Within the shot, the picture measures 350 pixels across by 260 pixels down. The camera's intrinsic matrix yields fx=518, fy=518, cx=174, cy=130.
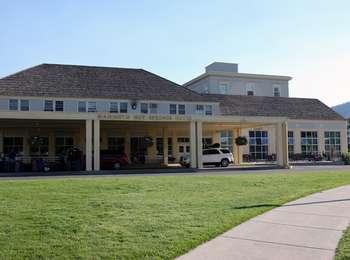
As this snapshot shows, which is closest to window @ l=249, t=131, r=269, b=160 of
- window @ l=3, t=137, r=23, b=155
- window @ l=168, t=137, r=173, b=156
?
window @ l=168, t=137, r=173, b=156

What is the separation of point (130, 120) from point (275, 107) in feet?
83.5

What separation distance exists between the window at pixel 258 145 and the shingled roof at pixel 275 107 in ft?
8.83

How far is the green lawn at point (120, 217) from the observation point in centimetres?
777

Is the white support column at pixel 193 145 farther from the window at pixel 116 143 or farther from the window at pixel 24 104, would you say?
the window at pixel 24 104

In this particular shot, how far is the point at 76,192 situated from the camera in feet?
46.8

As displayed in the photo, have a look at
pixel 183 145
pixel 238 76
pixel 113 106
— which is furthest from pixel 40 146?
pixel 238 76

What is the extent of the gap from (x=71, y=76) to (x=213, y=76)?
21.6m

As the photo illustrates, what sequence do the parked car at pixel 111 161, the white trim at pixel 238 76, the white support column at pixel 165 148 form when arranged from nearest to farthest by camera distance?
the parked car at pixel 111 161
the white support column at pixel 165 148
the white trim at pixel 238 76

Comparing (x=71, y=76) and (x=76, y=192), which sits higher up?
(x=71, y=76)

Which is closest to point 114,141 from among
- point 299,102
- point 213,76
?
point 213,76

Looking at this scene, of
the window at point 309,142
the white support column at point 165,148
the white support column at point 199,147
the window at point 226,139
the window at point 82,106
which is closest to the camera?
the white support column at point 199,147

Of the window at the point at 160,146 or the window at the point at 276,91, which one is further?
Result: the window at the point at 276,91

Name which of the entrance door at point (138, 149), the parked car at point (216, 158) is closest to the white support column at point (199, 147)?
the parked car at point (216, 158)

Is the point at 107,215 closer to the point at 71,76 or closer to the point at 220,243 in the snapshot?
the point at 220,243
